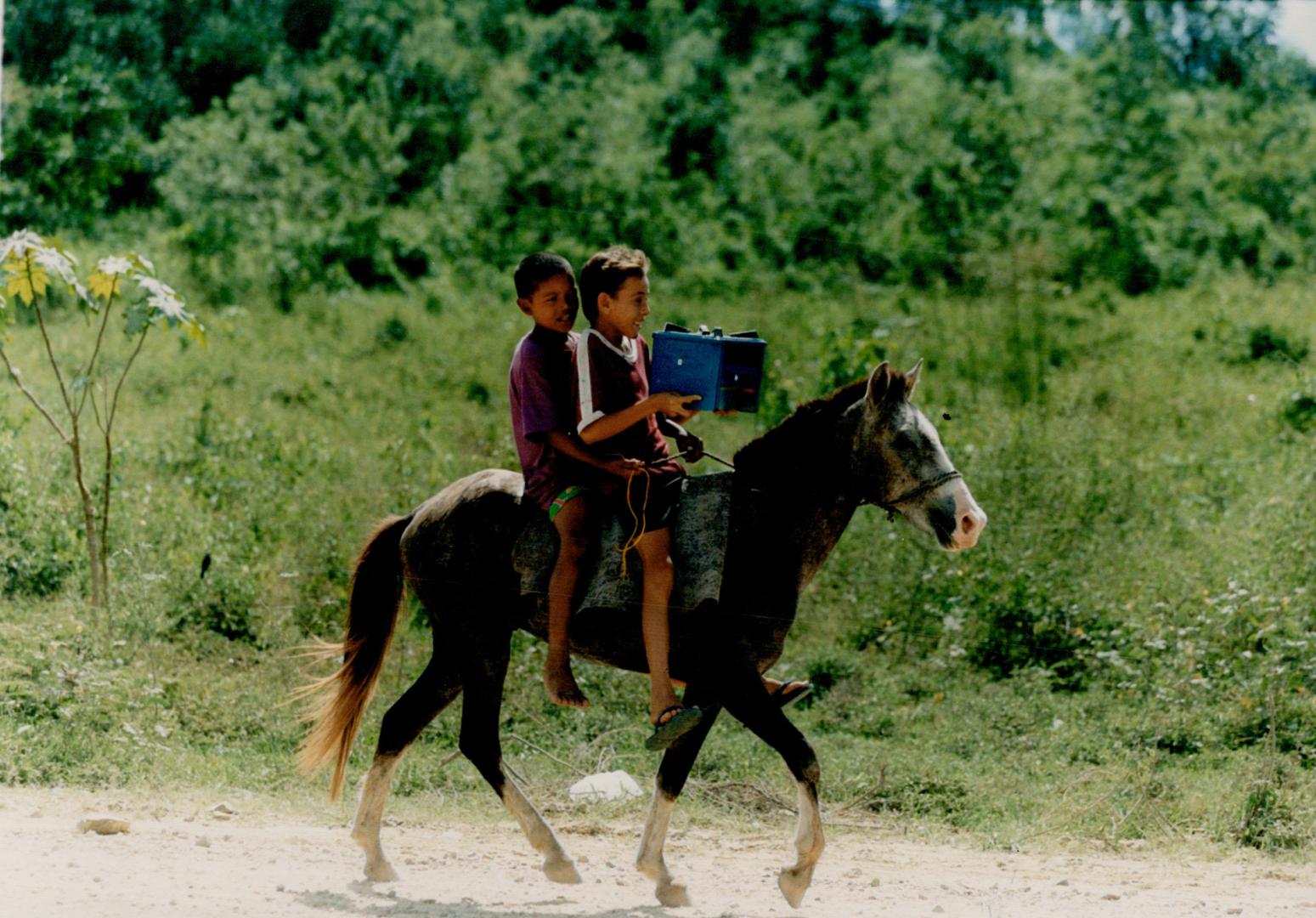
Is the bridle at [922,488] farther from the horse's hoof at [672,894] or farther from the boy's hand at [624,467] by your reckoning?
the horse's hoof at [672,894]

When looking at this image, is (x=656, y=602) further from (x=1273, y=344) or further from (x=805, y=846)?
(x=1273, y=344)

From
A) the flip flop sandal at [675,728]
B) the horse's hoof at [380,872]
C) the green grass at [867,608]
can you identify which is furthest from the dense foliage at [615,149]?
the flip flop sandal at [675,728]

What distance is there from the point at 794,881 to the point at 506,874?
1.31 metres

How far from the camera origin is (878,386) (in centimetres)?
525

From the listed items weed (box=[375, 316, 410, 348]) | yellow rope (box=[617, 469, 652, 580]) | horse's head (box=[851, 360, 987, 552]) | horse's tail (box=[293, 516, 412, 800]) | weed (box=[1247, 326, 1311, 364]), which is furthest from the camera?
weed (box=[375, 316, 410, 348])

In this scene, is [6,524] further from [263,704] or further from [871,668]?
[871,668]

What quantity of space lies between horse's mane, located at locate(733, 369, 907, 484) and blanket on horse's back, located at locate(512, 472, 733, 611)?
0.49 ft

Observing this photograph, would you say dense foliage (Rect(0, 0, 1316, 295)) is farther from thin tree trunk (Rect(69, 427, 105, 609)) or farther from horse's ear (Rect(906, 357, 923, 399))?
horse's ear (Rect(906, 357, 923, 399))

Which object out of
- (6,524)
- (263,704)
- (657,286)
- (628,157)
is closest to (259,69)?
(628,157)

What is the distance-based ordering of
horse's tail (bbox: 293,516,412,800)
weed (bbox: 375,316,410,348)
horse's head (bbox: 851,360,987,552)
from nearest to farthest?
horse's head (bbox: 851,360,987,552)
horse's tail (bbox: 293,516,412,800)
weed (bbox: 375,316,410,348)

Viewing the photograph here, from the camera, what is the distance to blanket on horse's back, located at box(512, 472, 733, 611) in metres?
5.35

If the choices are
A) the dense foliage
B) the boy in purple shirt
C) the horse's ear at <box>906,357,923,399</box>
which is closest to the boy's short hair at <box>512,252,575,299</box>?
the boy in purple shirt

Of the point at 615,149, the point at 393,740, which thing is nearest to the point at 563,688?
the point at 393,740

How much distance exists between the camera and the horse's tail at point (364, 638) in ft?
19.9
